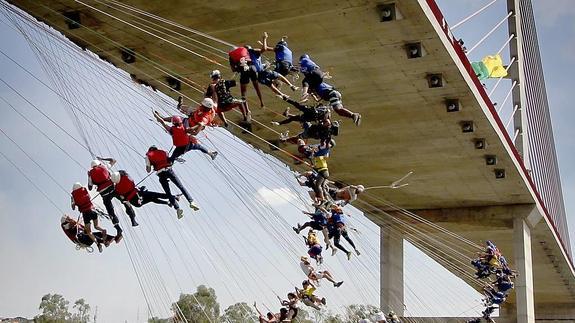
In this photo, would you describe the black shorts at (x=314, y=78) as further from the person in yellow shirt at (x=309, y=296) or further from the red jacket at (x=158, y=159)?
the person in yellow shirt at (x=309, y=296)

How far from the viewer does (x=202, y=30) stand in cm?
1783

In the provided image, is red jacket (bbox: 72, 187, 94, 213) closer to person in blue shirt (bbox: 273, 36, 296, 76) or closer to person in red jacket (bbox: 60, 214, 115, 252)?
person in red jacket (bbox: 60, 214, 115, 252)

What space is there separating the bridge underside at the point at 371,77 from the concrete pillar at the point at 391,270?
3760 mm

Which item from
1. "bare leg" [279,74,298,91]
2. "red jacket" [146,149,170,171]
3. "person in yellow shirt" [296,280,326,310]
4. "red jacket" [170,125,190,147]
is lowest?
"person in yellow shirt" [296,280,326,310]

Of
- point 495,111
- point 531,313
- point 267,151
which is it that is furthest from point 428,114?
point 531,313

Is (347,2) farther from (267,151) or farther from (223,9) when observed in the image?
(267,151)

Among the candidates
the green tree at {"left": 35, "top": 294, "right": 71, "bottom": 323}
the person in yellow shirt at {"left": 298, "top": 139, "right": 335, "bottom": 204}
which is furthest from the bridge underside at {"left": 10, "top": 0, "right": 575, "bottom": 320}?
the green tree at {"left": 35, "top": 294, "right": 71, "bottom": 323}

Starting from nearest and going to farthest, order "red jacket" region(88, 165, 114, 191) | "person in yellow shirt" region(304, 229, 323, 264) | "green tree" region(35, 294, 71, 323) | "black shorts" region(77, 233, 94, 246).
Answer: "red jacket" region(88, 165, 114, 191)
"black shorts" region(77, 233, 94, 246)
"person in yellow shirt" region(304, 229, 323, 264)
"green tree" region(35, 294, 71, 323)

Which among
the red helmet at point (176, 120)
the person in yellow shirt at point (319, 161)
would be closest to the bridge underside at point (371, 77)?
the person in yellow shirt at point (319, 161)

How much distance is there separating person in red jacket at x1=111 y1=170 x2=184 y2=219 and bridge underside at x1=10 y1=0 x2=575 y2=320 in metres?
6.64

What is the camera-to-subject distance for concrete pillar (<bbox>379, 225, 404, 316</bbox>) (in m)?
33.1

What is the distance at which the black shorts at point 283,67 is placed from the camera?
36.7ft

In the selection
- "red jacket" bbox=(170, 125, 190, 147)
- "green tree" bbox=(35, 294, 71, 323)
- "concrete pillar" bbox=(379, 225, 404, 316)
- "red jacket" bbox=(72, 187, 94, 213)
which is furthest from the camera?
"green tree" bbox=(35, 294, 71, 323)

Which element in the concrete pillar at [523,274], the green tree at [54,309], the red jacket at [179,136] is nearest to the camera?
the red jacket at [179,136]
